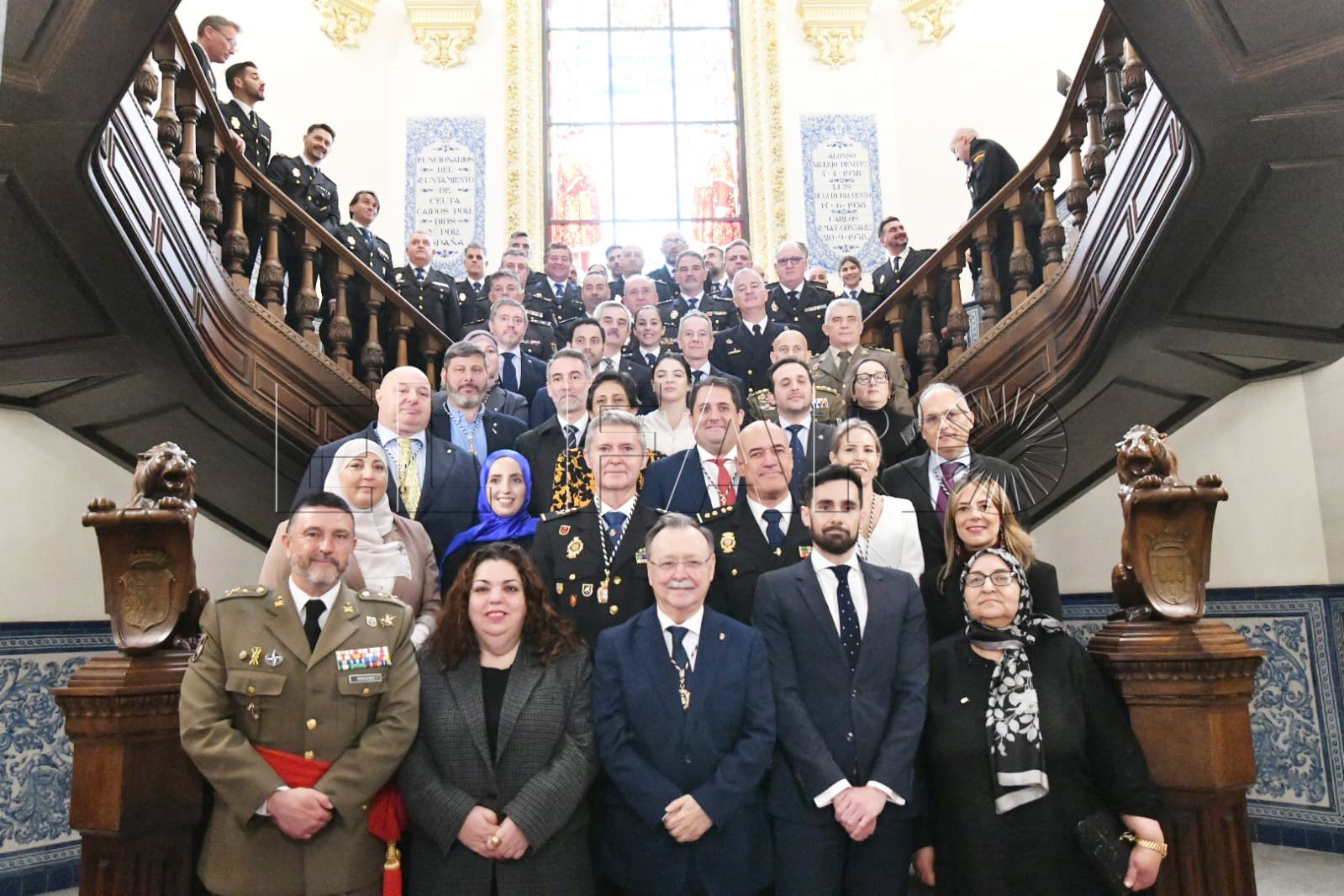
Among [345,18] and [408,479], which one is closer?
[408,479]

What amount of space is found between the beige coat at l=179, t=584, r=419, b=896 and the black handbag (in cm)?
152

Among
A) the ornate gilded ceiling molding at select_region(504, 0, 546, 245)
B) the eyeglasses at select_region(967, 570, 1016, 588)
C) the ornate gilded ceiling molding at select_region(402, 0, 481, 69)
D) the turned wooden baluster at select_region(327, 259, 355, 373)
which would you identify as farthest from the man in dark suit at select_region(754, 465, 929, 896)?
the ornate gilded ceiling molding at select_region(402, 0, 481, 69)

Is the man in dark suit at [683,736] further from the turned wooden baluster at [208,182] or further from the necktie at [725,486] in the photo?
the turned wooden baluster at [208,182]

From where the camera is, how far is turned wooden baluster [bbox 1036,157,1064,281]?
4.07 metres

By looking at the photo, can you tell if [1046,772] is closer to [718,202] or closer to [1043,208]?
[1043,208]

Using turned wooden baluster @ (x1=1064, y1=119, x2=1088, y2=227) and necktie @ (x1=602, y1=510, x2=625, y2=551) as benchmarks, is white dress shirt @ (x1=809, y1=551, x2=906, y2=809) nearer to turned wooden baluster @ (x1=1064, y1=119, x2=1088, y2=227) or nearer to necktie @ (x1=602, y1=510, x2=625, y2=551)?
necktie @ (x1=602, y1=510, x2=625, y2=551)

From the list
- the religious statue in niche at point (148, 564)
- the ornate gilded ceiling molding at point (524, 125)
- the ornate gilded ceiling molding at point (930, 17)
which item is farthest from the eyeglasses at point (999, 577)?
the ornate gilded ceiling molding at point (930, 17)

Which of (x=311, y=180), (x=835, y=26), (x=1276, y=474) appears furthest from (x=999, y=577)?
(x=835, y=26)

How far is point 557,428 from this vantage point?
11.8ft

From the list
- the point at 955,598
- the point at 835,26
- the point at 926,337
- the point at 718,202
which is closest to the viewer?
the point at 955,598

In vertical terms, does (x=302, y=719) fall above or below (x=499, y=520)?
below

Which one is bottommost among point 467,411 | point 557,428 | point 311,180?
point 557,428

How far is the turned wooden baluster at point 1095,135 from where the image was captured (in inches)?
149

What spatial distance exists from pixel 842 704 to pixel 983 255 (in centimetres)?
261
